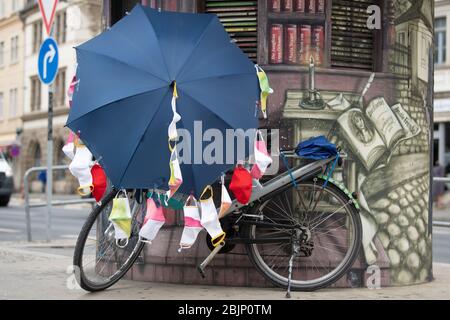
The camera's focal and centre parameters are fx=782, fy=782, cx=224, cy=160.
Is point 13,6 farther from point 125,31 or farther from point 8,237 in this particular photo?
point 125,31

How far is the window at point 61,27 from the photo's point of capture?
46.0 meters

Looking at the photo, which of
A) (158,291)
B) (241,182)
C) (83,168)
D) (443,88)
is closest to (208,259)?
(158,291)

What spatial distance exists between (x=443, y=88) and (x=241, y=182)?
81.8 ft

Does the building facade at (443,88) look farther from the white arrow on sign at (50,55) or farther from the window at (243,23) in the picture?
the window at (243,23)

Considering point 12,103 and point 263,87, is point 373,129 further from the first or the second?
point 12,103

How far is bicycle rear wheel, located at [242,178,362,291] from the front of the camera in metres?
5.82

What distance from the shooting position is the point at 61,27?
46469 mm

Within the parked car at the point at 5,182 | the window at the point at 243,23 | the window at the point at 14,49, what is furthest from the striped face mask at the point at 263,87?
the window at the point at 14,49

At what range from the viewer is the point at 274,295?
18.6 feet

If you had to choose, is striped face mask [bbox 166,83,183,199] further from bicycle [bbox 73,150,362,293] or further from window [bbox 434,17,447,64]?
window [bbox 434,17,447,64]

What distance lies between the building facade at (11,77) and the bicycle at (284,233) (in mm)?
47493

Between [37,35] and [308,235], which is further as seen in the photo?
[37,35]

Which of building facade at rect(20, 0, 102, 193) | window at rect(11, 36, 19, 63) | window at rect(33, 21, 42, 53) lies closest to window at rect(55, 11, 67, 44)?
building facade at rect(20, 0, 102, 193)

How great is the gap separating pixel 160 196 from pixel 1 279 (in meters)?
1.90
